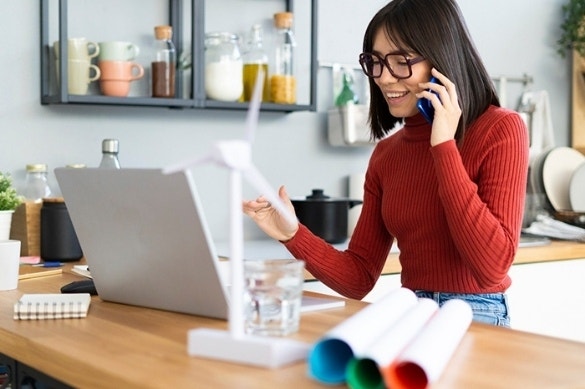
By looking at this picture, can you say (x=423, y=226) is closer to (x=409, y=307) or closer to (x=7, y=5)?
(x=409, y=307)

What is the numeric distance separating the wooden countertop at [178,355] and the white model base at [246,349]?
0.01m

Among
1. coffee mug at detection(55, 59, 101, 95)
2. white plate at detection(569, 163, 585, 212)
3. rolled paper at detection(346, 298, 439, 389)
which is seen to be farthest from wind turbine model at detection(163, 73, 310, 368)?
white plate at detection(569, 163, 585, 212)

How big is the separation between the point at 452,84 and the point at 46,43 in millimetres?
1311

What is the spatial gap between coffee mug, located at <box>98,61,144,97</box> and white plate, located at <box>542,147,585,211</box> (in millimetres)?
1541

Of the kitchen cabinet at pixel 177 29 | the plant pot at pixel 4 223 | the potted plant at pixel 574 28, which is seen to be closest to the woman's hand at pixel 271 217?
the plant pot at pixel 4 223

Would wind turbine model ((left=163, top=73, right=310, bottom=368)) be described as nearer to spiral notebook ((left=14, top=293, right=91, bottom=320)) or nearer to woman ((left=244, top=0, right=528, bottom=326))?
spiral notebook ((left=14, top=293, right=91, bottom=320))

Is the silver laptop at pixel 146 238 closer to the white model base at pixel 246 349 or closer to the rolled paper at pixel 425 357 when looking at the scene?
the white model base at pixel 246 349

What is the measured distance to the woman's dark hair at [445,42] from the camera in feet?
5.62

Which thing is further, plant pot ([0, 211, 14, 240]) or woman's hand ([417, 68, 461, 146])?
plant pot ([0, 211, 14, 240])

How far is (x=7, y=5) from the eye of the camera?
2.45 metres

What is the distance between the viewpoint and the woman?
5.23 ft

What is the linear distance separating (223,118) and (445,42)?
3.96 feet

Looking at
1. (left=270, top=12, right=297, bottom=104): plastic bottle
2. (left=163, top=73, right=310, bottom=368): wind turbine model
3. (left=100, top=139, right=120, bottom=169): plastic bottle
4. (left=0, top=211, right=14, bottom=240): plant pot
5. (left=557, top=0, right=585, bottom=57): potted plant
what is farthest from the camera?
(left=557, top=0, right=585, bottom=57): potted plant

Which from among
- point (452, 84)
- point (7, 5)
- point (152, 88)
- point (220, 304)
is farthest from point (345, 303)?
point (7, 5)
